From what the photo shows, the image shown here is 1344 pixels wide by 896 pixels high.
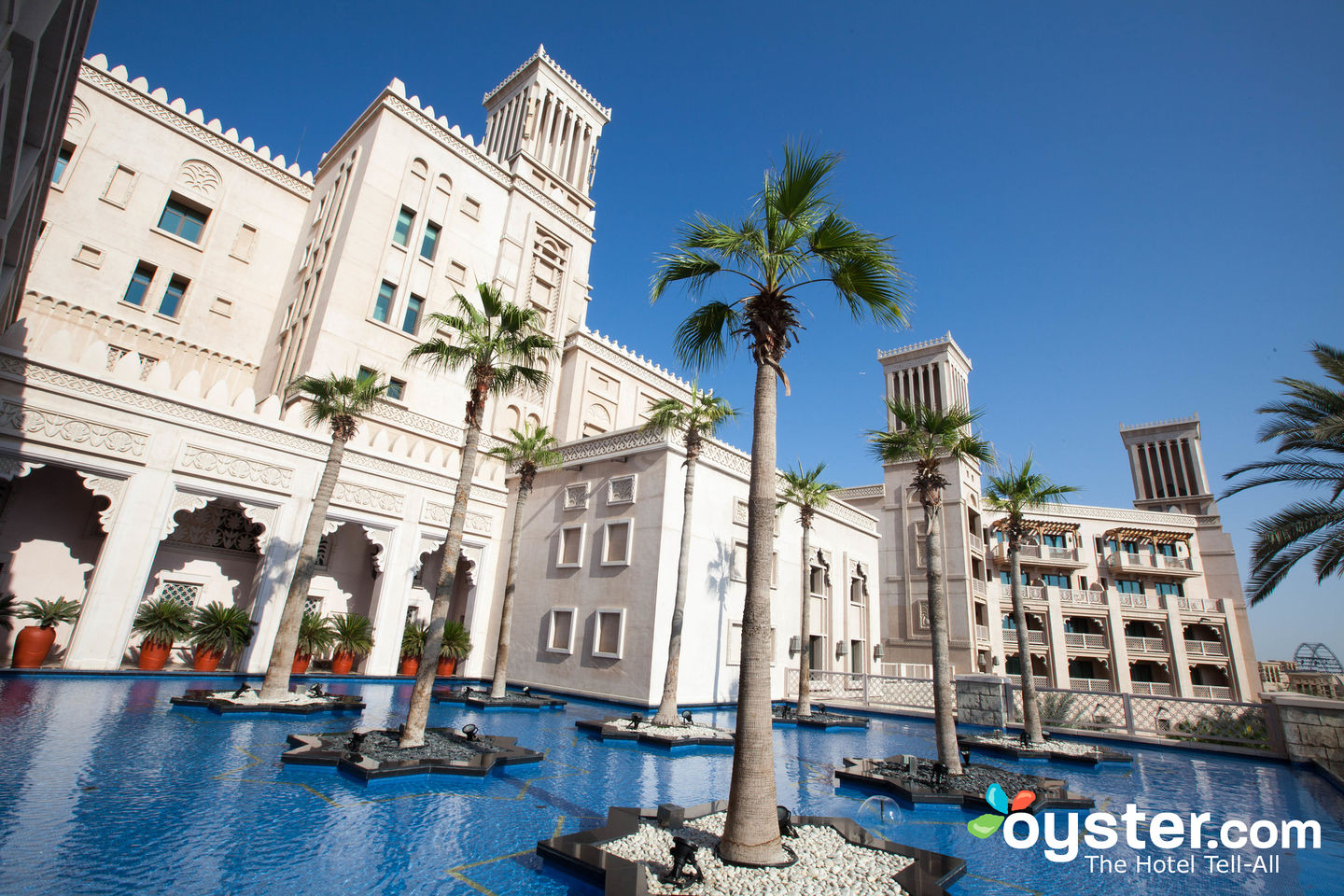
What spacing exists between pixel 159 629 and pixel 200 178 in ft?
64.3

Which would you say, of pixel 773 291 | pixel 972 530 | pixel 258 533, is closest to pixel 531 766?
pixel 773 291

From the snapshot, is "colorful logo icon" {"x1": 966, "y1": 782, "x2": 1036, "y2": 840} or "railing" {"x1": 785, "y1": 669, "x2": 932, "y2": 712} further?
"railing" {"x1": 785, "y1": 669, "x2": 932, "y2": 712}

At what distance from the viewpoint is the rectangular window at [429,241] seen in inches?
1078

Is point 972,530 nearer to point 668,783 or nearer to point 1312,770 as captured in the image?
point 1312,770

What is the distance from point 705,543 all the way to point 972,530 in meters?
26.8

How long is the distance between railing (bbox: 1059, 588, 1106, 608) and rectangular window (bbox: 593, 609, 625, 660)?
36.6m

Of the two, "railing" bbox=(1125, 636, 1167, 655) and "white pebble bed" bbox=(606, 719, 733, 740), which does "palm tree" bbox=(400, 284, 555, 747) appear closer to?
"white pebble bed" bbox=(606, 719, 733, 740)

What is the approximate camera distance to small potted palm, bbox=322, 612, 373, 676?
1988 centimetres

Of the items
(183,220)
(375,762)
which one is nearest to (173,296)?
(183,220)

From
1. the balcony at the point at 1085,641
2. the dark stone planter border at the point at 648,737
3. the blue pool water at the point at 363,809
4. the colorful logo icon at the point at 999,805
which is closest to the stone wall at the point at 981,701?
the blue pool water at the point at 363,809

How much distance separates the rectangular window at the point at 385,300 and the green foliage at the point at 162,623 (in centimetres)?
1289

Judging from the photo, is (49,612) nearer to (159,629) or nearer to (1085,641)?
(159,629)

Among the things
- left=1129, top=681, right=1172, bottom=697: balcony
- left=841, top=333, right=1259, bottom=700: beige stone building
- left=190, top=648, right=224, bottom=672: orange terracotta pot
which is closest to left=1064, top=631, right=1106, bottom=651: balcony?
left=841, top=333, right=1259, bottom=700: beige stone building

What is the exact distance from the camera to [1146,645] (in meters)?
41.3
